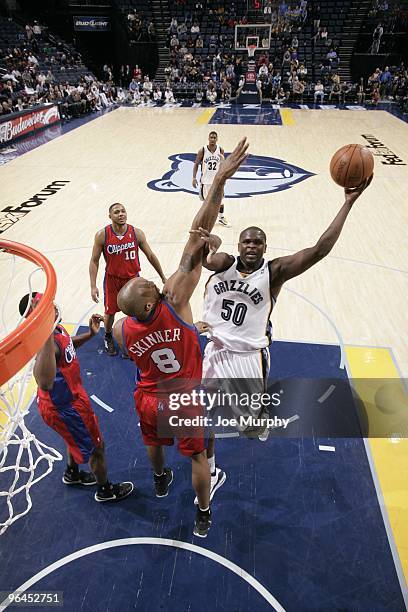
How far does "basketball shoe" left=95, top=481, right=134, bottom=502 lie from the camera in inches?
121

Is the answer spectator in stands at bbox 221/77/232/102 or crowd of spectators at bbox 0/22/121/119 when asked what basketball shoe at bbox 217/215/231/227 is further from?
spectator in stands at bbox 221/77/232/102

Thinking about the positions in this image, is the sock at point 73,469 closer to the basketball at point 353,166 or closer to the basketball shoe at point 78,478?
the basketball shoe at point 78,478

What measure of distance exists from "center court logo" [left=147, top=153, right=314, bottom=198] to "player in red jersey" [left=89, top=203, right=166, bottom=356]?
498 centimetres

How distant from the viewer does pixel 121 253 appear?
4305 millimetres

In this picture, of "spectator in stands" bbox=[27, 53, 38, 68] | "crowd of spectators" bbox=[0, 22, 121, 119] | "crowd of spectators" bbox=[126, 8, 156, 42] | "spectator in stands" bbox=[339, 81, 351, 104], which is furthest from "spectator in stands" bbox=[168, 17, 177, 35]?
"spectator in stands" bbox=[339, 81, 351, 104]

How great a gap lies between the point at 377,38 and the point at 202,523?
85.8 feet

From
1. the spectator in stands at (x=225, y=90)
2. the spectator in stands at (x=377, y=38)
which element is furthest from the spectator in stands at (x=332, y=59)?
the spectator in stands at (x=225, y=90)

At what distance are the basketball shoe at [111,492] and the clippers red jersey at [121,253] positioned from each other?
1.98 meters

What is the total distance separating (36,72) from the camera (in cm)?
1886

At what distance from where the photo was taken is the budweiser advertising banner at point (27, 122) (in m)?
12.7

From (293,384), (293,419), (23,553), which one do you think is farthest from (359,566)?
(23,553)

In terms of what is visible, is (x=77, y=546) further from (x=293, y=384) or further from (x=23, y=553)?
(x=293, y=384)

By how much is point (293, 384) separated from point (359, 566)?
5.40 ft

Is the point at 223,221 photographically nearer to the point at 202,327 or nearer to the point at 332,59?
the point at 202,327
